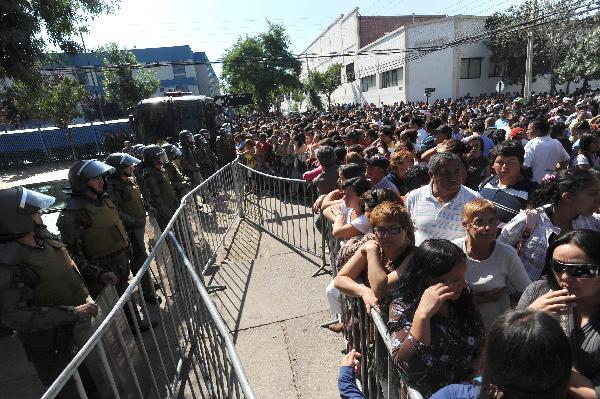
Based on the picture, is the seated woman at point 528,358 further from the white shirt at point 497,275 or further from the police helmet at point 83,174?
the police helmet at point 83,174

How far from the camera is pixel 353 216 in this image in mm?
3330

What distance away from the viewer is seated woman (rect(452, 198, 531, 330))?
226 cm

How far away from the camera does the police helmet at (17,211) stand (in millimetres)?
2584

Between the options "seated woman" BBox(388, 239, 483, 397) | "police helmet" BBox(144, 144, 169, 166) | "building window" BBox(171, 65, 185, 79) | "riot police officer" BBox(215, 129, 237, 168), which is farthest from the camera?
"building window" BBox(171, 65, 185, 79)

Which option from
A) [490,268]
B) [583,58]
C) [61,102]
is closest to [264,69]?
[61,102]

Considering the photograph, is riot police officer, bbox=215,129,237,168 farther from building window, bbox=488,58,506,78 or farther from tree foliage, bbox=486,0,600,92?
building window, bbox=488,58,506,78

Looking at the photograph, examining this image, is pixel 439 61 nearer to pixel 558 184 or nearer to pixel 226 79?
pixel 226 79

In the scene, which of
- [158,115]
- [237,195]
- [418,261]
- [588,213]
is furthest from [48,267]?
[158,115]

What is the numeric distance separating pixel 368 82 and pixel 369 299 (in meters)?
46.2

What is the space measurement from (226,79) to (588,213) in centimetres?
4434

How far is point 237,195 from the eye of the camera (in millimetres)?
7809

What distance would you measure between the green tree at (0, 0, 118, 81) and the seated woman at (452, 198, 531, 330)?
823 cm

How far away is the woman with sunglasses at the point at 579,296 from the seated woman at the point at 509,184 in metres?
1.29

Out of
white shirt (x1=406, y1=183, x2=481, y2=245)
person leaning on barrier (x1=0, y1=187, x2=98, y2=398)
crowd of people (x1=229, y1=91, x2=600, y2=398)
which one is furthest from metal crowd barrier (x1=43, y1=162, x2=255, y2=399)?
white shirt (x1=406, y1=183, x2=481, y2=245)
